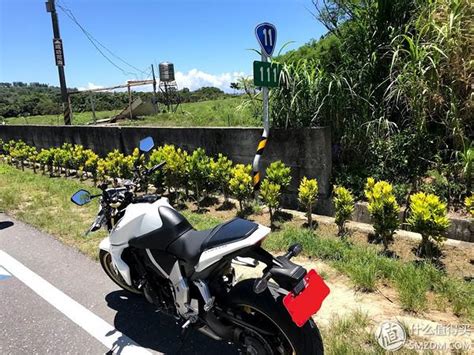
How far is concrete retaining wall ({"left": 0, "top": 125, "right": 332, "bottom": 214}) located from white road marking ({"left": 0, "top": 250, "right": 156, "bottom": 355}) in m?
3.09

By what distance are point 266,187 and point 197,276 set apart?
2611 mm

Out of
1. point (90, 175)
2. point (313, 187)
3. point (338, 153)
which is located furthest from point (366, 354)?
point (90, 175)

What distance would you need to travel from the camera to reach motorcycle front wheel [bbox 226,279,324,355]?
213cm

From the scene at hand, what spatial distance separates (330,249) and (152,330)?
1942 millimetres

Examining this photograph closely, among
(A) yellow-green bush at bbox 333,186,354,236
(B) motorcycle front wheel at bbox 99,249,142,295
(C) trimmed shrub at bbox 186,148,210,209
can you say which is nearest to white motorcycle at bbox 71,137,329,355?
(B) motorcycle front wheel at bbox 99,249,142,295

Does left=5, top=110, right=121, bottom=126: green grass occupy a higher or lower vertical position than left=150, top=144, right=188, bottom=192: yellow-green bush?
higher

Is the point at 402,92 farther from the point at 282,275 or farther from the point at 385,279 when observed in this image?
the point at 282,275

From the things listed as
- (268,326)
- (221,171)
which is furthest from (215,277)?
(221,171)

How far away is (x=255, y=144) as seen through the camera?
575 centimetres

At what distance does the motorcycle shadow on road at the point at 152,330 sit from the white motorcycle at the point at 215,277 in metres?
0.25

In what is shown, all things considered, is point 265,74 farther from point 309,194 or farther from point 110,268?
point 110,268

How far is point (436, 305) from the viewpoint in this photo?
9.52 feet

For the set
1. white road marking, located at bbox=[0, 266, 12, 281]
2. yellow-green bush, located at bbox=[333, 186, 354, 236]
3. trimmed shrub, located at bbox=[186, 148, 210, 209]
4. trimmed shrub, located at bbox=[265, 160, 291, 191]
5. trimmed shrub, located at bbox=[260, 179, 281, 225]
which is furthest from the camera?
trimmed shrub, located at bbox=[186, 148, 210, 209]

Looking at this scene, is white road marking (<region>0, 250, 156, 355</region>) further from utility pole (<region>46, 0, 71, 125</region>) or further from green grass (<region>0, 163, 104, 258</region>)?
utility pole (<region>46, 0, 71, 125</region>)
